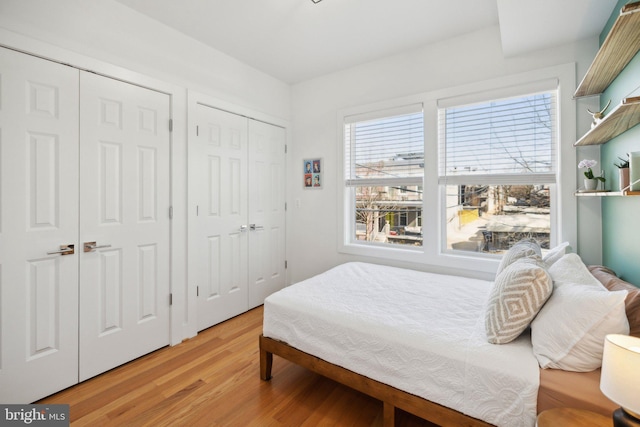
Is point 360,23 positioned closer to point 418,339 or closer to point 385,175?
point 385,175

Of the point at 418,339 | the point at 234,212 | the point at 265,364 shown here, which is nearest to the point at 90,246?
the point at 234,212

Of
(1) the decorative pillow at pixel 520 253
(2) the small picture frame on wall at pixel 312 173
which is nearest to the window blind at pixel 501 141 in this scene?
(1) the decorative pillow at pixel 520 253

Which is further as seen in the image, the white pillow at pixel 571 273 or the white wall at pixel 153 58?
the white wall at pixel 153 58

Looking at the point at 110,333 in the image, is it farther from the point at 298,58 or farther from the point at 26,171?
the point at 298,58

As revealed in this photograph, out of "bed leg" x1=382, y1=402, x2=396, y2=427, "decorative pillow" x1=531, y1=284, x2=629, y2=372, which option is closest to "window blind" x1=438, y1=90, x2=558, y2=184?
"decorative pillow" x1=531, y1=284, x2=629, y2=372

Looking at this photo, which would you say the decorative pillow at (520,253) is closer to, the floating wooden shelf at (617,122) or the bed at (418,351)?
the bed at (418,351)

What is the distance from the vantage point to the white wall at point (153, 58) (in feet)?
6.02

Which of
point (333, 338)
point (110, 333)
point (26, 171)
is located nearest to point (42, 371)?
point (110, 333)

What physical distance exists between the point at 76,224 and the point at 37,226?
195 mm

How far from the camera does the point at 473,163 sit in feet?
8.91

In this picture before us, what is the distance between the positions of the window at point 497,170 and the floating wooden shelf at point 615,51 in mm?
488

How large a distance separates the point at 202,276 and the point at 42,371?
122cm

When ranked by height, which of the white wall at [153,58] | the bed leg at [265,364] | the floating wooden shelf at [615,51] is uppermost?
the white wall at [153,58]

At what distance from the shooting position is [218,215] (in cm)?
296
